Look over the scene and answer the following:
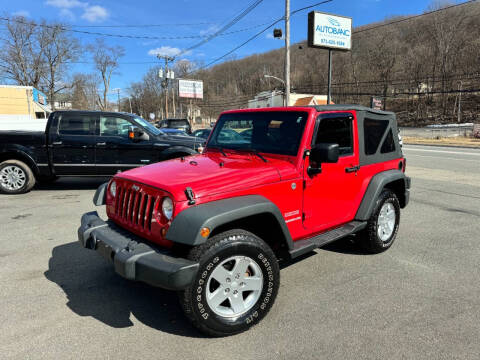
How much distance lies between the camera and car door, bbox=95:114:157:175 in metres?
7.64

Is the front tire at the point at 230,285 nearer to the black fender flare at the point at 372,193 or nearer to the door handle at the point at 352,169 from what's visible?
the door handle at the point at 352,169

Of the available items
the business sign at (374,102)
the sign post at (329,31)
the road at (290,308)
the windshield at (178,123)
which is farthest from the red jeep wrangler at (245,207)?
the sign post at (329,31)

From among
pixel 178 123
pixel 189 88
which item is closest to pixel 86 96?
pixel 189 88

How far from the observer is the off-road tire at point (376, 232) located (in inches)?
156

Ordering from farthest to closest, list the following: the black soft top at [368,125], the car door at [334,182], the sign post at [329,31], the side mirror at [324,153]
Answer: the sign post at [329,31] → the black soft top at [368,125] → the car door at [334,182] → the side mirror at [324,153]

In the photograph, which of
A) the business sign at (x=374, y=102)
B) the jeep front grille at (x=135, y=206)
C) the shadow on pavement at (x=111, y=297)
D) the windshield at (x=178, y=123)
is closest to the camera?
the jeep front grille at (x=135, y=206)

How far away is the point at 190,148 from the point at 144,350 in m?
5.81

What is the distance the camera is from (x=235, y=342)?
8.39 ft

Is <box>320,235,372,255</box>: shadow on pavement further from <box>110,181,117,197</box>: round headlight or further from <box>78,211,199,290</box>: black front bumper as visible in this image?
<box>110,181,117,197</box>: round headlight

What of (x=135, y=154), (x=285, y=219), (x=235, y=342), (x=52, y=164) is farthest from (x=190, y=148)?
(x=235, y=342)

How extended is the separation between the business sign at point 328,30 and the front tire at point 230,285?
2665 cm

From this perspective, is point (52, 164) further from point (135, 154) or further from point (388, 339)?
point (388, 339)

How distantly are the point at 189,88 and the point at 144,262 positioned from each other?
216 ft

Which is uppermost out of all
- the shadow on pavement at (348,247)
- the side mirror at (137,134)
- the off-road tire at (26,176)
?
the side mirror at (137,134)
